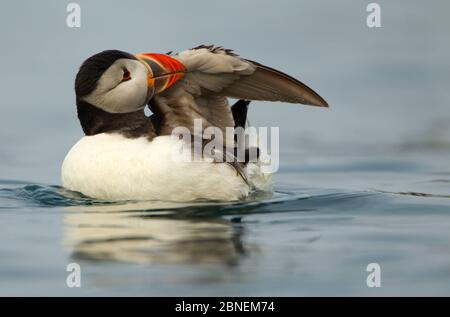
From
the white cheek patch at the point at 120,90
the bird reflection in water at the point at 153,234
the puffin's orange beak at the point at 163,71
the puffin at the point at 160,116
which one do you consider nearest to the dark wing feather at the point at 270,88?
the puffin at the point at 160,116

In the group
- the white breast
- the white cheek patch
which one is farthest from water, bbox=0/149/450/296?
the white cheek patch

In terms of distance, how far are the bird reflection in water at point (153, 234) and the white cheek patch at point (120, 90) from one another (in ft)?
2.50

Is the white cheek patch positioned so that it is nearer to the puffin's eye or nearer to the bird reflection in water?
the puffin's eye

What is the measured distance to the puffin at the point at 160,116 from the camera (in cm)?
875

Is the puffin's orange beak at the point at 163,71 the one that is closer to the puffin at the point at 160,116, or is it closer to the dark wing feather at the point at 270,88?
the puffin at the point at 160,116

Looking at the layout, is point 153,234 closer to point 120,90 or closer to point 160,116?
point 120,90

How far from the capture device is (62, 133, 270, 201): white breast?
871 cm

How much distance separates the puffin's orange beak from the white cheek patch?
5cm

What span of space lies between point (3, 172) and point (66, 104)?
412cm

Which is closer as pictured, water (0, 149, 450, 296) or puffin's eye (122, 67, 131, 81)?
water (0, 149, 450, 296)

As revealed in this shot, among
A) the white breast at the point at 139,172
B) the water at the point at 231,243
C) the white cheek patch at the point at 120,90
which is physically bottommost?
the water at the point at 231,243

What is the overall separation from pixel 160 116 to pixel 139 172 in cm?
67

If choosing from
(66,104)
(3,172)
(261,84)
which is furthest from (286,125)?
(261,84)
